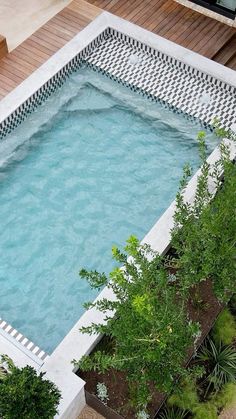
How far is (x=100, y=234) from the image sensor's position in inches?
341

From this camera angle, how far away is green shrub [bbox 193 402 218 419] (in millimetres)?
7016

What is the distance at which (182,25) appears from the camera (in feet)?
34.2

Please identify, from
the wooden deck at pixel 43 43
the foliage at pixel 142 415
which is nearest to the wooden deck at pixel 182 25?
the wooden deck at pixel 43 43

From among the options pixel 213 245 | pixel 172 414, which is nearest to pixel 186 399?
pixel 172 414

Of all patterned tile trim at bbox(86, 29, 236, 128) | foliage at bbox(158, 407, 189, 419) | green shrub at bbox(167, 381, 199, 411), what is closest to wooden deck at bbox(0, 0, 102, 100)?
patterned tile trim at bbox(86, 29, 236, 128)

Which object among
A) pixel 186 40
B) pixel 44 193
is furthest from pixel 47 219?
pixel 186 40

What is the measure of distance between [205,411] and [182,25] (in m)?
6.64

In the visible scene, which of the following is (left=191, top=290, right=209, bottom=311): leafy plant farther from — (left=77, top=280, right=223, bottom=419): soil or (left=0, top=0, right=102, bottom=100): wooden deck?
(left=0, top=0, right=102, bottom=100): wooden deck

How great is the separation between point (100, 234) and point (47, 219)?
839 mm

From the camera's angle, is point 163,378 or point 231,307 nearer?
point 163,378

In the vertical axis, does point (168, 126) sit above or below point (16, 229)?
above

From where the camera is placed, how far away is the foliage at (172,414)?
7027mm

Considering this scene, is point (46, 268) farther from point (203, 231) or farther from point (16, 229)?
point (203, 231)

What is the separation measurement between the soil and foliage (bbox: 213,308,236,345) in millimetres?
259
